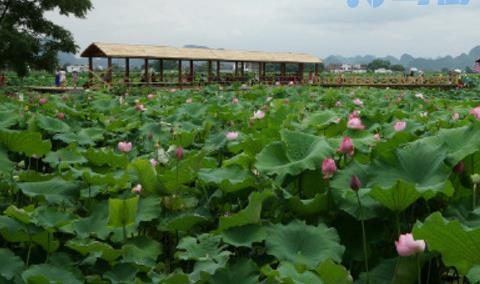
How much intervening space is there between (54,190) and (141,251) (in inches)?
17.1

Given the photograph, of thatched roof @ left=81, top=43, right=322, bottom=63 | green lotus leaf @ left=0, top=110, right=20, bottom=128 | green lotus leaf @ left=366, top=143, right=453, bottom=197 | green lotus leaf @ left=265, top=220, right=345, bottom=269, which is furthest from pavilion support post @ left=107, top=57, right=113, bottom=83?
green lotus leaf @ left=265, top=220, right=345, bottom=269

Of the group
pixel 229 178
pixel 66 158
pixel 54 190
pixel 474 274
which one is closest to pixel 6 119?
pixel 66 158

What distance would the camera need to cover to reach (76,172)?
6.18 feet

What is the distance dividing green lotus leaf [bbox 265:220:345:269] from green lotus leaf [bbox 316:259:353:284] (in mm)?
133

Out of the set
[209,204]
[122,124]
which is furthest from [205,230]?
[122,124]

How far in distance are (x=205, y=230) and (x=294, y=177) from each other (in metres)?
0.31

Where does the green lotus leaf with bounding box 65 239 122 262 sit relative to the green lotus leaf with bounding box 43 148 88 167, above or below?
below

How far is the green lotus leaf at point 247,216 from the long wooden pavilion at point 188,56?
15422mm

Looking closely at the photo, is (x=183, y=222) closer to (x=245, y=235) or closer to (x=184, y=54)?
(x=245, y=235)

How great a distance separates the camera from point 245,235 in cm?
145

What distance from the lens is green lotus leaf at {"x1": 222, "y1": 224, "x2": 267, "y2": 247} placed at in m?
1.40

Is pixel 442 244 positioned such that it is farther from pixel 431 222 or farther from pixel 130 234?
pixel 130 234

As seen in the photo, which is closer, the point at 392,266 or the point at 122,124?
the point at 392,266

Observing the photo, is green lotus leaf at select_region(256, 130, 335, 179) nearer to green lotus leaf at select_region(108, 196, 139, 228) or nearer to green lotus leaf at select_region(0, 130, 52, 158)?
green lotus leaf at select_region(108, 196, 139, 228)
